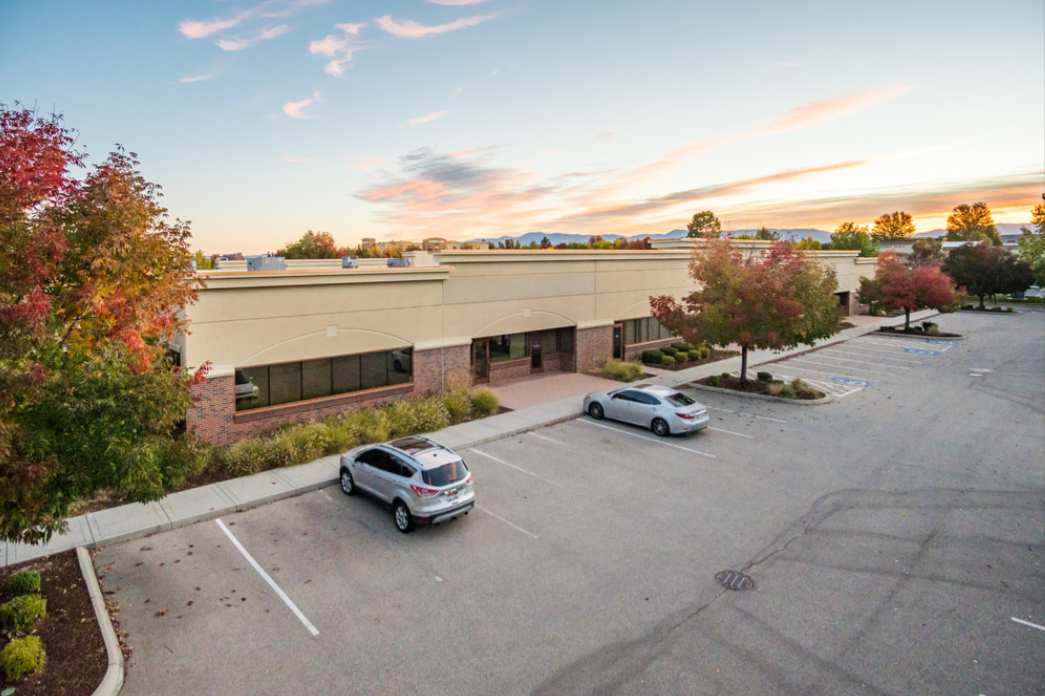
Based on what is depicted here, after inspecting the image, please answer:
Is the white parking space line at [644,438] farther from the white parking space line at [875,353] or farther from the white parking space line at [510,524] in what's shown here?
the white parking space line at [875,353]

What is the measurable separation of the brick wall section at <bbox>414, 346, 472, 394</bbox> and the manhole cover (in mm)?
14482

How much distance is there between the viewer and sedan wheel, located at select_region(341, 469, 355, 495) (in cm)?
1452

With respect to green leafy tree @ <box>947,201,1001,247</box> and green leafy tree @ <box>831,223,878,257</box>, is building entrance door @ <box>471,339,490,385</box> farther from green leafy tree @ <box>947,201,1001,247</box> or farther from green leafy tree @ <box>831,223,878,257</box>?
green leafy tree @ <box>947,201,1001,247</box>

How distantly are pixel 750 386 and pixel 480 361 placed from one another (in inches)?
483

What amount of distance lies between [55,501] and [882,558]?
564 inches

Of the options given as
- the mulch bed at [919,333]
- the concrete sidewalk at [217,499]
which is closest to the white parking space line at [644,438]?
the concrete sidewalk at [217,499]

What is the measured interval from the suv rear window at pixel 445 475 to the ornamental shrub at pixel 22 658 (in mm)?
6434

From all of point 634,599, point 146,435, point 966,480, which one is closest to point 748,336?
point 966,480

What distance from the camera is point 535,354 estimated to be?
2914 cm

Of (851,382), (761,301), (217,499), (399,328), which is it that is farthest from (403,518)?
(851,382)

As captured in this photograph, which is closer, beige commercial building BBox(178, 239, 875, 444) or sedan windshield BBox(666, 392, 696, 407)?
beige commercial building BBox(178, 239, 875, 444)

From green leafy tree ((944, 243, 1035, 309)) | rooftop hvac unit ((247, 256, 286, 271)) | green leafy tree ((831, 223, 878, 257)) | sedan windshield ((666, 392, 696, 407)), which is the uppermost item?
green leafy tree ((831, 223, 878, 257))

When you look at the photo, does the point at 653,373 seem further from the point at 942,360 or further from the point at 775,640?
the point at 775,640

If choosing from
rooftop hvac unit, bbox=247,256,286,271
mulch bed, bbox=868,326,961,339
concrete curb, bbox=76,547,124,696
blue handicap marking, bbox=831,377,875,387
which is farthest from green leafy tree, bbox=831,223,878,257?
concrete curb, bbox=76,547,124,696
